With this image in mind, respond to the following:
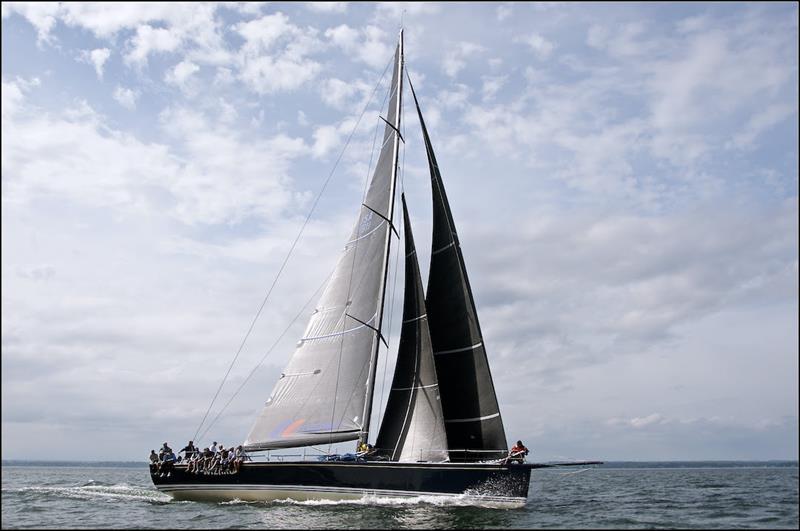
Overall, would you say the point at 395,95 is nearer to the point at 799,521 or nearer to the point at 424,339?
the point at 424,339

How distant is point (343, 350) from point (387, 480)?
194 inches

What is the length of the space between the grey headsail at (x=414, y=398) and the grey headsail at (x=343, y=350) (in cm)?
104

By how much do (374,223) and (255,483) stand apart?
10.3 m

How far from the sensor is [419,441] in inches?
882

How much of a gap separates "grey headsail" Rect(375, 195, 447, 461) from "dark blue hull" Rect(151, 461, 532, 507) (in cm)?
97

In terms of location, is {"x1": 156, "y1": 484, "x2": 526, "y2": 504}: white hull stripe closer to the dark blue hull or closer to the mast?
the dark blue hull

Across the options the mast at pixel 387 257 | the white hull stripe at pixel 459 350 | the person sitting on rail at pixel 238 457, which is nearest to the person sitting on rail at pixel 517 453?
the white hull stripe at pixel 459 350

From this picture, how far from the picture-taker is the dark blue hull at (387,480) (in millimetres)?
20969

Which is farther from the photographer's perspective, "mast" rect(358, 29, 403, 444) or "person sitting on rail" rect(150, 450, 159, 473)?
"person sitting on rail" rect(150, 450, 159, 473)

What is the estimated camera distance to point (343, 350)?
2386 centimetres

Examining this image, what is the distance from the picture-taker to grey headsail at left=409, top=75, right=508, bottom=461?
75.5 feet

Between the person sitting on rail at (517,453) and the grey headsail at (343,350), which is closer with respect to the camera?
the person sitting on rail at (517,453)

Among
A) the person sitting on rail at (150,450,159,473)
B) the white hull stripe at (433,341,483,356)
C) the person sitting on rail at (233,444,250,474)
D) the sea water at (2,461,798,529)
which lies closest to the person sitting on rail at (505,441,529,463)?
the sea water at (2,461,798,529)

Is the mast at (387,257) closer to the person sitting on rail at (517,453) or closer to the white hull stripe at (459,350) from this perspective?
the white hull stripe at (459,350)
